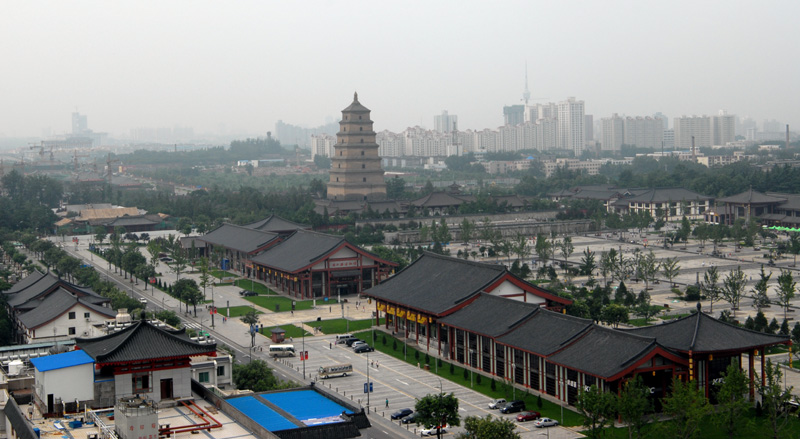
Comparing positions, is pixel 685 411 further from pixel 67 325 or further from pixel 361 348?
pixel 67 325

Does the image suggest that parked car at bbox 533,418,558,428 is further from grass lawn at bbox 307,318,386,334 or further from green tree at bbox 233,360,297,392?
grass lawn at bbox 307,318,386,334

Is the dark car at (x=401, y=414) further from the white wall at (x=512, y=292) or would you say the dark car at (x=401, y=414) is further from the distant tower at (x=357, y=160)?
the distant tower at (x=357, y=160)

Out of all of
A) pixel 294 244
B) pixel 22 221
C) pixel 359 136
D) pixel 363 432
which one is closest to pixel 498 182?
pixel 359 136

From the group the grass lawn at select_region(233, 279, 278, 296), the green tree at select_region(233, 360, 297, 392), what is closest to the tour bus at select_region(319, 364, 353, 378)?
the green tree at select_region(233, 360, 297, 392)

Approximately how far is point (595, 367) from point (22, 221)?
71041 mm

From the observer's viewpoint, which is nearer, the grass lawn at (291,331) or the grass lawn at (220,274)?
the grass lawn at (291,331)

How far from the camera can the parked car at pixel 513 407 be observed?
3008 cm

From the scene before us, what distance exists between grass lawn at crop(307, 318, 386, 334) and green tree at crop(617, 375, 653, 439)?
19067 millimetres

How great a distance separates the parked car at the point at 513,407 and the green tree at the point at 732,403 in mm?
6209

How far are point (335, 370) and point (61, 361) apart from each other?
13694 mm

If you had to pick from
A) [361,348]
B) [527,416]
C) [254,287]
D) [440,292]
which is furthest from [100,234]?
[527,416]

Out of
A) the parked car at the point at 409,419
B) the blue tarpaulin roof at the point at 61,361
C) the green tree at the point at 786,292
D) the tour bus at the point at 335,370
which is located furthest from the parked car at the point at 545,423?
the green tree at the point at 786,292

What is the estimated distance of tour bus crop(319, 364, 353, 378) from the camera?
1395 inches

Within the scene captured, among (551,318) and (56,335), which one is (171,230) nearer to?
(56,335)
